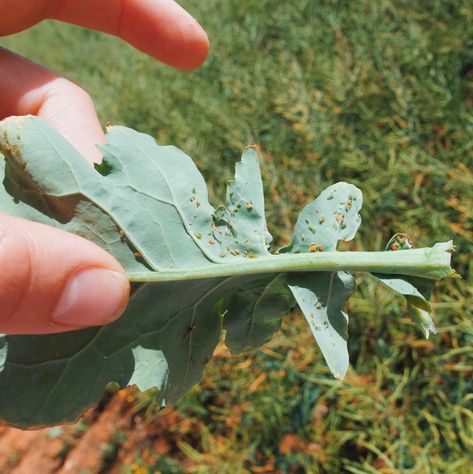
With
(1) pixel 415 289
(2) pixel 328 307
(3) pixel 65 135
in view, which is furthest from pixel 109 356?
(3) pixel 65 135

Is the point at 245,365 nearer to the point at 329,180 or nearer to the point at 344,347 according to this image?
the point at 329,180

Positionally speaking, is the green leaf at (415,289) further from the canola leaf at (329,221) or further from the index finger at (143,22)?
the index finger at (143,22)

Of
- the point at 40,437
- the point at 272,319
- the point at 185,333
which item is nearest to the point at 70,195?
the point at 185,333

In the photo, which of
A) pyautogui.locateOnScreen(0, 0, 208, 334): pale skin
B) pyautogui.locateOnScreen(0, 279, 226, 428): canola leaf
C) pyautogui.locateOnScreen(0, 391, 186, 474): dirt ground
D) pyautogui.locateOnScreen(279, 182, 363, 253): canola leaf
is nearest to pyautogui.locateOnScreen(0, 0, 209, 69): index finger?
pyautogui.locateOnScreen(0, 0, 208, 334): pale skin

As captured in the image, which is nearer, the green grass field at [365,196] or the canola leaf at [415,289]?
the canola leaf at [415,289]

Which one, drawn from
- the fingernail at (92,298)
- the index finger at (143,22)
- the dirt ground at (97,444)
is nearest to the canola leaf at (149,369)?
the fingernail at (92,298)

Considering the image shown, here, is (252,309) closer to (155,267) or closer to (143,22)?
(155,267)

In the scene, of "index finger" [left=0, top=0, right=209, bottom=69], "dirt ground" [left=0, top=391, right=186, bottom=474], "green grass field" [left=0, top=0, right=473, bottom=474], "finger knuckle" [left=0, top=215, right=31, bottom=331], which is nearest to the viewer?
"finger knuckle" [left=0, top=215, right=31, bottom=331]

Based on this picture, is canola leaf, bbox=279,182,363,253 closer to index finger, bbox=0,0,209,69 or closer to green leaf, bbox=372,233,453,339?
green leaf, bbox=372,233,453,339
